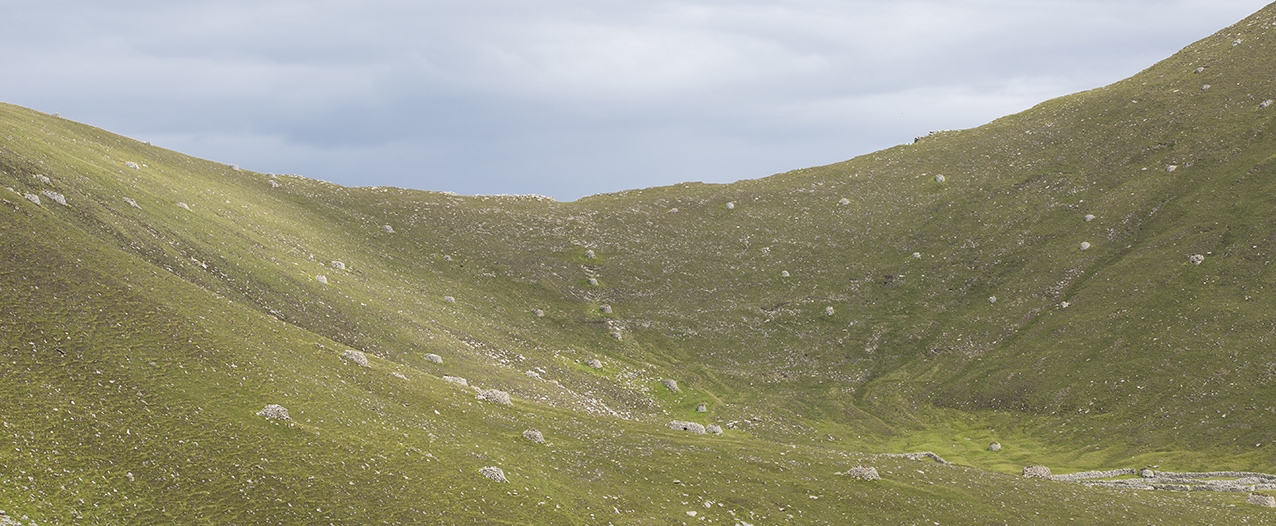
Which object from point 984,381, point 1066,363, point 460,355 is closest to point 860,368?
point 984,381

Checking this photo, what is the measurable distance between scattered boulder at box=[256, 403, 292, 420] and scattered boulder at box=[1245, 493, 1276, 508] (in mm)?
54786

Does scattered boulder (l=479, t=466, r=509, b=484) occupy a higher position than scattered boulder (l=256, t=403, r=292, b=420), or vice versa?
scattered boulder (l=256, t=403, r=292, b=420)

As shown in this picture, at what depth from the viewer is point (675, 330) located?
95.5 m

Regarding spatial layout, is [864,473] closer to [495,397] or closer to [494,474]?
[494,474]

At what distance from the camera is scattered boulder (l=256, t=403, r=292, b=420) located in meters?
41.9

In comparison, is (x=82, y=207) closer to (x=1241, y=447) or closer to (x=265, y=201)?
(x=265, y=201)

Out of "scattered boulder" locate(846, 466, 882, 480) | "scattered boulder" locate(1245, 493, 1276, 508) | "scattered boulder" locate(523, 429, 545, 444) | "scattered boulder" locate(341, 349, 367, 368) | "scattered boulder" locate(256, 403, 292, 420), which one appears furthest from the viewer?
"scattered boulder" locate(1245, 493, 1276, 508)

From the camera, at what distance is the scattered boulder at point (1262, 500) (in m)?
55.0

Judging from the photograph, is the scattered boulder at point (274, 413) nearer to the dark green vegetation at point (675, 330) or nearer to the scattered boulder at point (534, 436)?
the dark green vegetation at point (675, 330)

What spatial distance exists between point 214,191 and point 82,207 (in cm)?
2988

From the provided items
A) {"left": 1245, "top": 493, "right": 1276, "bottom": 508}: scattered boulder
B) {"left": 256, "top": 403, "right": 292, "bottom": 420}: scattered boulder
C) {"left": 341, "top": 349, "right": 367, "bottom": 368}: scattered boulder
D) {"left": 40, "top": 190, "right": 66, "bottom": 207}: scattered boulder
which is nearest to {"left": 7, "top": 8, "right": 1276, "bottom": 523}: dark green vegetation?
{"left": 256, "top": 403, "right": 292, "bottom": 420}: scattered boulder

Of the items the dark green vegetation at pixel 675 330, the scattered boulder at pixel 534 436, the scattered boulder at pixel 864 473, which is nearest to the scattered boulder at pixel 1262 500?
the dark green vegetation at pixel 675 330

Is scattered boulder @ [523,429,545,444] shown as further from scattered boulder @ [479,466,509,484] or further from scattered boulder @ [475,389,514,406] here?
scattered boulder @ [479,466,509,484]

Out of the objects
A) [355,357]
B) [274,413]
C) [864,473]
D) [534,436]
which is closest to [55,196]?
[355,357]
